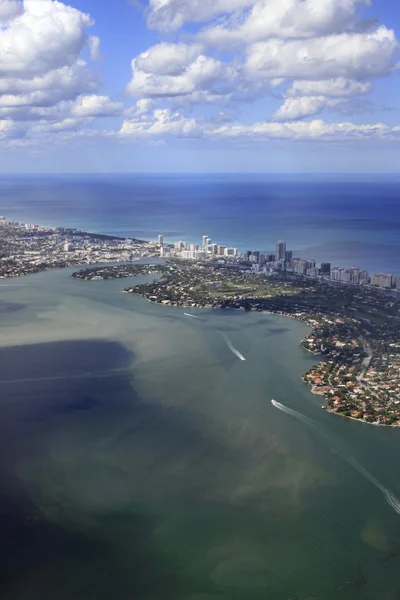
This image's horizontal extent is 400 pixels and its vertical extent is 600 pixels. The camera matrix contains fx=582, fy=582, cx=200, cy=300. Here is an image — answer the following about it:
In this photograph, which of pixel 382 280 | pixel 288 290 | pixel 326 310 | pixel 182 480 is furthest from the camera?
pixel 382 280

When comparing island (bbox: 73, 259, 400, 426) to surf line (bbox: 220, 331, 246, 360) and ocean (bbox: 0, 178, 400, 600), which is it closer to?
ocean (bbox: 0, 178, 400, 600)

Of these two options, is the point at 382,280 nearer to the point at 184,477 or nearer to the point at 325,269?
the point at 325,269

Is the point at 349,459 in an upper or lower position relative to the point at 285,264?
lower

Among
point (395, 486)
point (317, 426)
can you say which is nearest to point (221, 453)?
point (317, 426)

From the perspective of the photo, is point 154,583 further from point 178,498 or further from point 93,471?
point 93,471

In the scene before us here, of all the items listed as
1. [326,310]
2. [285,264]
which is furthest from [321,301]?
[285,264]

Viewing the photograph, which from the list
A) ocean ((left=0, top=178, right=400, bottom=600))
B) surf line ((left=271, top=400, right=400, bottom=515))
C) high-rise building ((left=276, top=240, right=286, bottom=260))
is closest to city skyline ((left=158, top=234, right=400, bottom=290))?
high-rise building ((left=276, top=240, right=286, bottom=260))

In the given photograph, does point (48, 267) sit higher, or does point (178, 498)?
point (48, 267)
